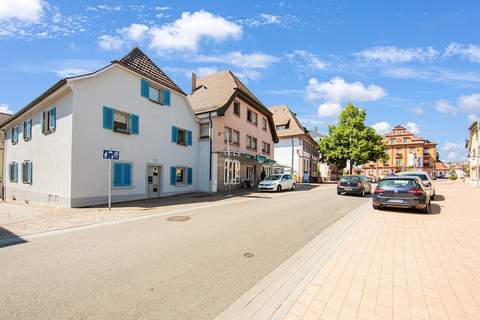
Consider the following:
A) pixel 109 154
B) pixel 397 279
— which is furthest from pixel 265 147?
pixel 397 279

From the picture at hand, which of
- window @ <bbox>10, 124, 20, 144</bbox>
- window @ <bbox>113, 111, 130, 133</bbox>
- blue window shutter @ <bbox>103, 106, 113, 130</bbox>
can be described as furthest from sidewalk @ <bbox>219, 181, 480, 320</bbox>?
window @ <bbox>10, 124, 20, 144</bbox>

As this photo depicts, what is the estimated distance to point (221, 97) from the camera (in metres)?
22.6

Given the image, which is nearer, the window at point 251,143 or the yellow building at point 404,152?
the window at point 251,143

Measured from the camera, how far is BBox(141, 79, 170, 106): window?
16156mm

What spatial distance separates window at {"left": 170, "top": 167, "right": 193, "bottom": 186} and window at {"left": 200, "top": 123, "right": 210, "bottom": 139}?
124 inches

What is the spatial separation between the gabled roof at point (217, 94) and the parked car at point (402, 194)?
42.8ft

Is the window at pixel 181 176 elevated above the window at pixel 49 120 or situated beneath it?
situated beneath

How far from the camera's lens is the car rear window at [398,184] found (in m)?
10.8

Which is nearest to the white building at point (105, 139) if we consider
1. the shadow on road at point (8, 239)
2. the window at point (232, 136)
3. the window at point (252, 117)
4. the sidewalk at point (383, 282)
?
the window at point (232, 136)

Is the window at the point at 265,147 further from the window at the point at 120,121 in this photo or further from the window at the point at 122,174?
the window at the point at 122,174

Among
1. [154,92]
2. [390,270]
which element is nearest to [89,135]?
[154,92]

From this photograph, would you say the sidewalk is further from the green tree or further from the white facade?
the green tree

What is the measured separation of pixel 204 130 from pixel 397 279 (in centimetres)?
1860

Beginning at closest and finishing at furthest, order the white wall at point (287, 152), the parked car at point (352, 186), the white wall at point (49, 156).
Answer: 1. the white wall at point (49, 156)
2. the parked car at point (352, 186)
3. the white wall at point (287, 152)
